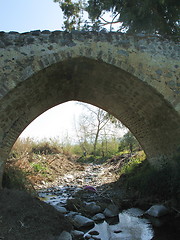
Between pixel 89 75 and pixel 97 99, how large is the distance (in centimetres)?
147

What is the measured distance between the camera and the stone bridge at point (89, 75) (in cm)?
454

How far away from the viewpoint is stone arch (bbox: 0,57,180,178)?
15.8ft

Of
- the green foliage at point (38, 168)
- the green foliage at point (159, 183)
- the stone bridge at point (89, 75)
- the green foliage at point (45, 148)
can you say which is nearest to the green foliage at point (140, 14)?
the stone bridge at point (89, 75)

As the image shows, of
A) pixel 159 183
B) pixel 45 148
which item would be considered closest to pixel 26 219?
pixel 159 183

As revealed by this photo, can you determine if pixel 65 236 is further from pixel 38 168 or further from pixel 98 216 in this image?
pixel 38 168

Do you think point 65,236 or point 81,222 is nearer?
point 65,236

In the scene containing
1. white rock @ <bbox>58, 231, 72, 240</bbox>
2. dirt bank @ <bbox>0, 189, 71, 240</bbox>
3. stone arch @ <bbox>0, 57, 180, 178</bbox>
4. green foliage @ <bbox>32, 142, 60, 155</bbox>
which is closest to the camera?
dirt bank @ <bbox>0, 189, 71, 240</bbox>

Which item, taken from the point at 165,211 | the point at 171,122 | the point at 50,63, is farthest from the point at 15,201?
the point at 171,122

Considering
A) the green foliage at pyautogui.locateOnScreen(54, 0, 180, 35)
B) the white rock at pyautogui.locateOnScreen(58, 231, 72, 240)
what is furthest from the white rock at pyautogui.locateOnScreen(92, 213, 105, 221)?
the green foliage at pyautogui.locateOnScreen(54, 0, 180, 35)

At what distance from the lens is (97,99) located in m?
6.81

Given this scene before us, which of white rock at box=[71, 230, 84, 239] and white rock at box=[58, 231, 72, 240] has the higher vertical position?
white rock at box=[58, 231, 72, 240]

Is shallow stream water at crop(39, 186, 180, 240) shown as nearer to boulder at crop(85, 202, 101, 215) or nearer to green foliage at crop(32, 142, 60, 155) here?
boulder at crop(85, 202, 101, 215)

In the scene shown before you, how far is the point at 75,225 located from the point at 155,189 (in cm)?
245

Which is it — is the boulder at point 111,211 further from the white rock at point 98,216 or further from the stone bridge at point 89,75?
the stone bridge at point 89,75
